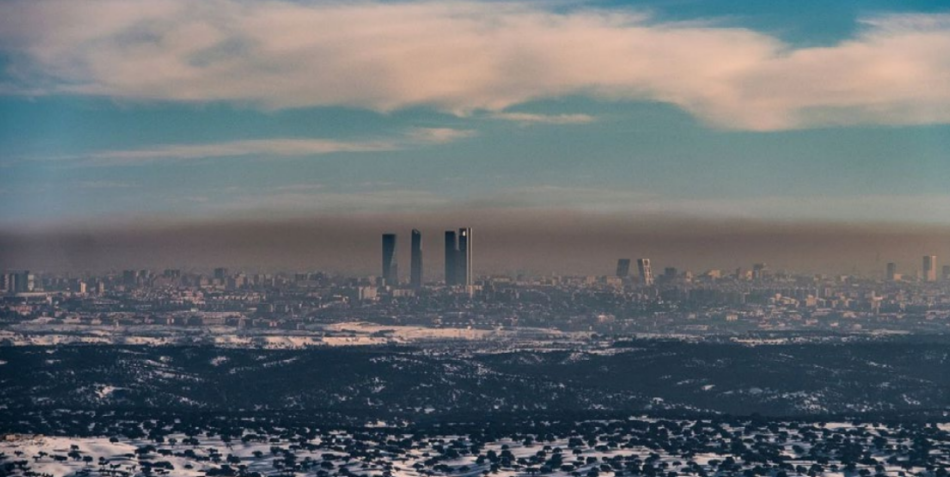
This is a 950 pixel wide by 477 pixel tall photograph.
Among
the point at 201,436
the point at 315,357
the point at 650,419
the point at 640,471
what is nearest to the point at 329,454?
the point at 201,436

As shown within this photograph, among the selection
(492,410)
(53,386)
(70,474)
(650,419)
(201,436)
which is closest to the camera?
(70,474)

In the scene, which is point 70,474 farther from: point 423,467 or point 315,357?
point 315,357

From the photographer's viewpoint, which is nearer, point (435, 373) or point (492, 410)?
point (492, 410)

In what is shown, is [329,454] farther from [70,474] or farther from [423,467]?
[70,474]

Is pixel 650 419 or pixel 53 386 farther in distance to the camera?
pixel 53 386

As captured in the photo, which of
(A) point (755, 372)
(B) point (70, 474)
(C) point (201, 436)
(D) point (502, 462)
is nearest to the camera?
(B) point (70, 474)

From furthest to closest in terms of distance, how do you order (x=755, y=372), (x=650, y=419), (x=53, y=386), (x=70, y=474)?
(x=755, y=372), (x=53, y=386), (x=650, y=419), (x=70, y=474)

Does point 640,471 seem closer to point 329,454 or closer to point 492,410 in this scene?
point 329,454

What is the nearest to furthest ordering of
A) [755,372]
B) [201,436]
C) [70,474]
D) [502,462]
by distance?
[70,474], [502,462], [201,436], [755,372]

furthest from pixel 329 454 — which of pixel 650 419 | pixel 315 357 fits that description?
pixel 315 357
